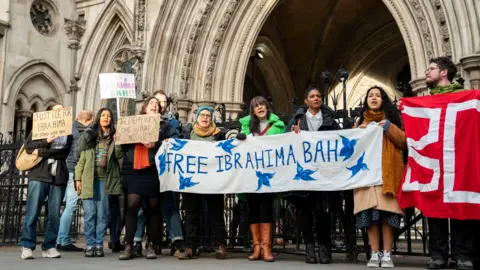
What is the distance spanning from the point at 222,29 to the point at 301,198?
30.6 ft

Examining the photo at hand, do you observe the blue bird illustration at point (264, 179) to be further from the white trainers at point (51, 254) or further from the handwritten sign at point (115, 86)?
the handwritten sign at point (115, 86)

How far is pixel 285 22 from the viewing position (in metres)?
21.5

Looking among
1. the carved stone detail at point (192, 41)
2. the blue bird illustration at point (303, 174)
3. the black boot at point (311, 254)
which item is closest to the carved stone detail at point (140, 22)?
the carved stone detail at point (192, 41)

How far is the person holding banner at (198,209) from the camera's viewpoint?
6.56m

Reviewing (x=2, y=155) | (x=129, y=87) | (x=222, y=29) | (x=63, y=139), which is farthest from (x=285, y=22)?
(x=63, y=139)

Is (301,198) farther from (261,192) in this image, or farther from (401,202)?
(401,202)

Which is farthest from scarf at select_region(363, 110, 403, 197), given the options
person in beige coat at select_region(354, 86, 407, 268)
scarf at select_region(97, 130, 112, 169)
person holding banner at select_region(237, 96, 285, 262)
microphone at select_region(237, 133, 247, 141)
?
scarf at select_region(97, 130, 112, 169)

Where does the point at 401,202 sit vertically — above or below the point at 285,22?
below

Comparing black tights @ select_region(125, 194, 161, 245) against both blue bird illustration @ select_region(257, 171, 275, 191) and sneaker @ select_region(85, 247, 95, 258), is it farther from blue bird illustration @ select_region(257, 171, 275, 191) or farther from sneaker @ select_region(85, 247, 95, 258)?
Result: blue bird illustration @ select_region(257, 171, 275, 191)

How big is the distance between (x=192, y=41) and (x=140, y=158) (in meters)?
8.70

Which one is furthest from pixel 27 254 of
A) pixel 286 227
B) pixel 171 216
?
pixel 286 227

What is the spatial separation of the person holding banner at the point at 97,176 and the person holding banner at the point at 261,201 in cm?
170

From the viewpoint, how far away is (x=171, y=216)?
272 inches

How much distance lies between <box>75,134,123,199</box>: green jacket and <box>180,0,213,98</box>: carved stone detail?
791 centimetres
